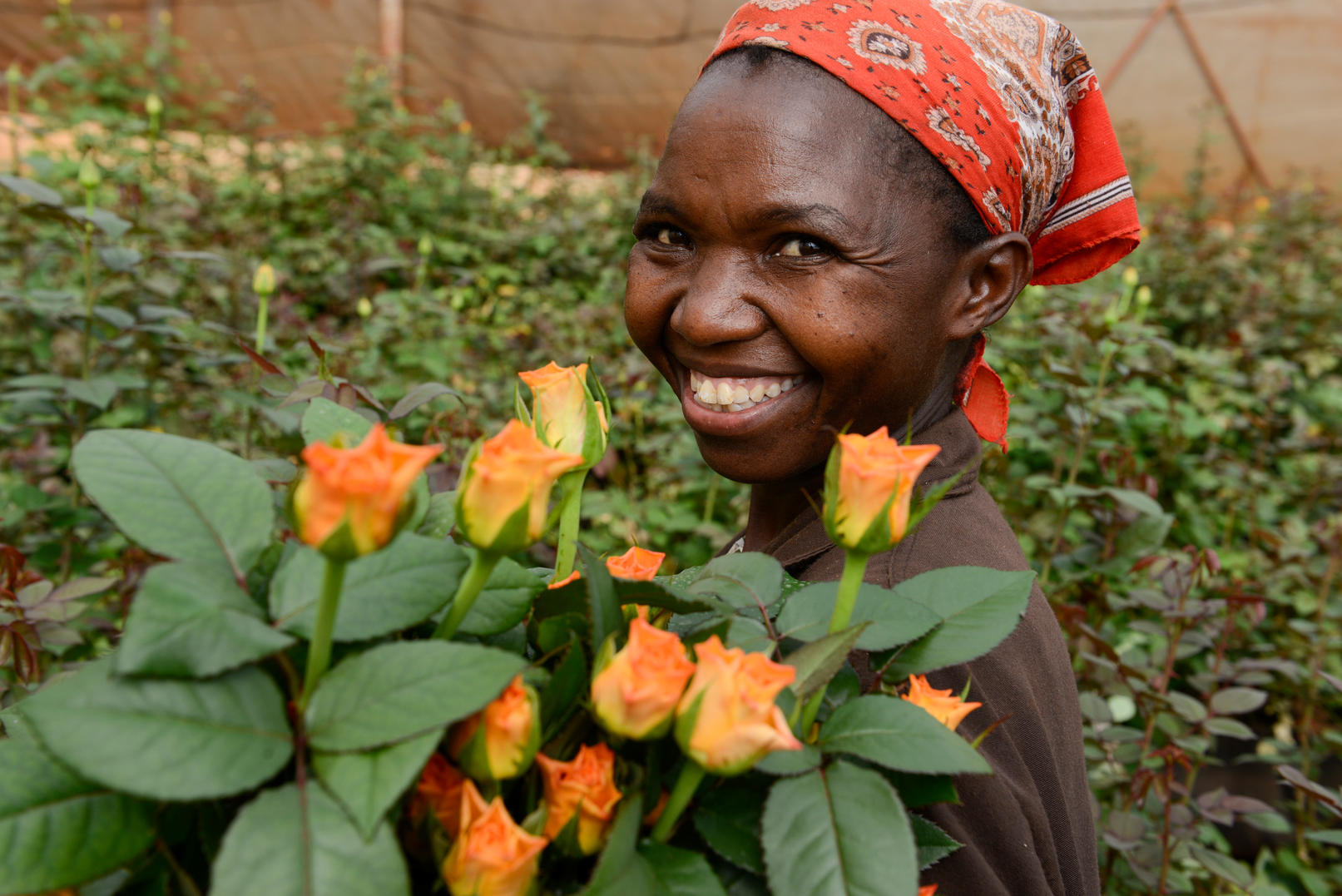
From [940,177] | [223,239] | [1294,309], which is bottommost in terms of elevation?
[223,239]

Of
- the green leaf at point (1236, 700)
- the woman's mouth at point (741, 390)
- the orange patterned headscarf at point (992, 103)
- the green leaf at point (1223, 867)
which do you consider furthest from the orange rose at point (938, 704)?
the green leaf at point (1236, 700)

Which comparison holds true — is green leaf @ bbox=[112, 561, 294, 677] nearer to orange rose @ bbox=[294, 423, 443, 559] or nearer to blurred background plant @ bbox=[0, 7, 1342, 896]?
orange rose @ bbox=[294, 423, 443, 559]

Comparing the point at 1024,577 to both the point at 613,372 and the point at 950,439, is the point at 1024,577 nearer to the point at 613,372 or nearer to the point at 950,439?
the point at 950,439

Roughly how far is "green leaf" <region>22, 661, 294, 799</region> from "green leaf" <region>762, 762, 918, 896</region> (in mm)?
257

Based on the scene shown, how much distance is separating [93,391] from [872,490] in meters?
1.62

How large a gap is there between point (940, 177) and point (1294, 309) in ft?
12.3

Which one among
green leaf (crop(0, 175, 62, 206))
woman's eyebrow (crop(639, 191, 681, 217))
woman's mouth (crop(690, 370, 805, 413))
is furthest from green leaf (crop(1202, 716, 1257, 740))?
green leaf (crop(0, 175, 62, 206))

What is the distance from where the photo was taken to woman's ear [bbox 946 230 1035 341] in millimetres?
1289

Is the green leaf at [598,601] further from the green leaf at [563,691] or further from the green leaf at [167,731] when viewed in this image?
the green leaf at [167,731]

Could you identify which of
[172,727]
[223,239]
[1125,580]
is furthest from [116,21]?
[172,727]

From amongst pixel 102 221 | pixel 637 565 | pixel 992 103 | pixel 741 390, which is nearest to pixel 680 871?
pixel 637 565

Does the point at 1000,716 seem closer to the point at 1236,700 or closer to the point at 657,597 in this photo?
the point at 657,597

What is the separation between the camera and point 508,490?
53 centimetres

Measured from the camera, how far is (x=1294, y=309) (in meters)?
4.20
